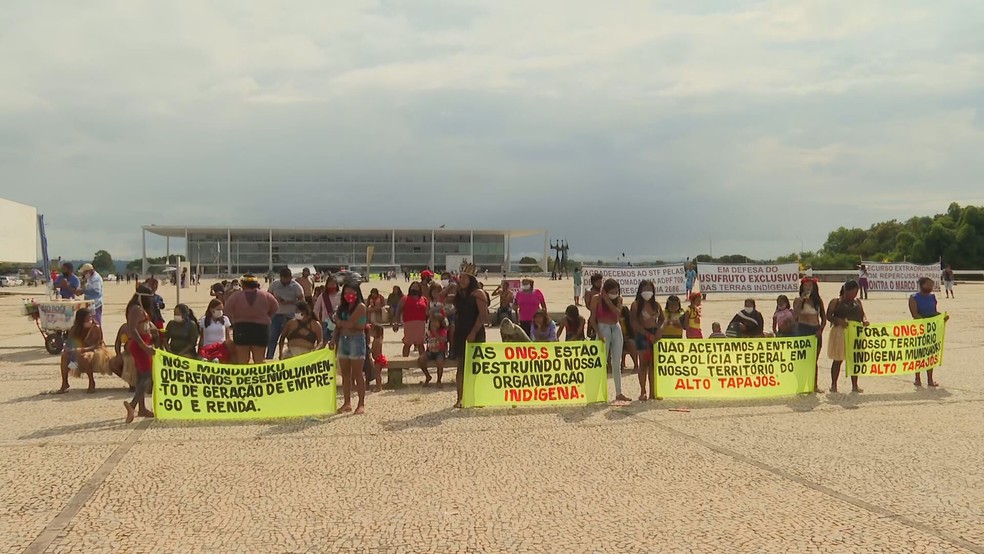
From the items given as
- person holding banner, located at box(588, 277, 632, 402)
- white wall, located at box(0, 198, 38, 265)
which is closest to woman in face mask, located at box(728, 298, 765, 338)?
person holding banner, located at box(588, 277, 632, 402)

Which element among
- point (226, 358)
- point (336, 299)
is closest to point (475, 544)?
point (226, 358)

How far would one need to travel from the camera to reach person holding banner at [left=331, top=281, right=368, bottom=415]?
332 inches

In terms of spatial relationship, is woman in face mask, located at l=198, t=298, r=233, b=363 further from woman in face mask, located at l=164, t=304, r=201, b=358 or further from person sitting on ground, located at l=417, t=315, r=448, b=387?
person sitting on ground, located at l=417, t=315, r=448, b=387

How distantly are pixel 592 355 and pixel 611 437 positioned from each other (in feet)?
5.88

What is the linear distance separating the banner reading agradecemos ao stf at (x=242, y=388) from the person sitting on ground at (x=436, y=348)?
2.34 meters

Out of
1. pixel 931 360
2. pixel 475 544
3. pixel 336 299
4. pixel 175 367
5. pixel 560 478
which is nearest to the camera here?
pixel 475 544

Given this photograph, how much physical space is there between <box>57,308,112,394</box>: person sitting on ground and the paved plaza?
53 centimetres

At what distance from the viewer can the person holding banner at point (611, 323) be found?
909 centimetres

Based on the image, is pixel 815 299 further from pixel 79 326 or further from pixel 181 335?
pixel 79 326

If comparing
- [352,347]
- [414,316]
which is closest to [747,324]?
[414,316]

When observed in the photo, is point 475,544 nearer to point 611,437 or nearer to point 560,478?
point 560,478

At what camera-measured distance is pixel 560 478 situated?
5938mm

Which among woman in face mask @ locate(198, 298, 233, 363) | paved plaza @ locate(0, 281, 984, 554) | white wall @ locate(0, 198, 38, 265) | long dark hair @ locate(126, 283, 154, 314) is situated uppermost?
white wall @ locate(0, 198, 38, 265)

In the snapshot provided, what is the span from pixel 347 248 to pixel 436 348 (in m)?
138
